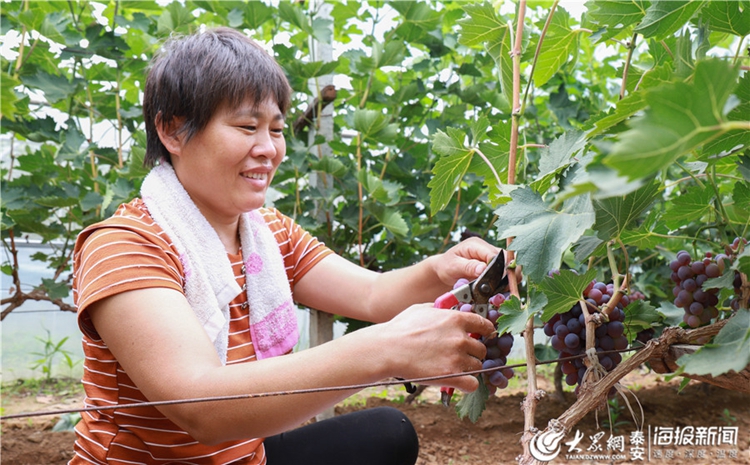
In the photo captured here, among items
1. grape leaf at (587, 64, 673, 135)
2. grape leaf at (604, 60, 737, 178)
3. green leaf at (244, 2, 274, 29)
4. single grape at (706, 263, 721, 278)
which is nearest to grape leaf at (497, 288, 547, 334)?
grape leaf at (587, 64, 673, 135)

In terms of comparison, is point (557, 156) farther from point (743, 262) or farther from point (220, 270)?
point (220, 270)

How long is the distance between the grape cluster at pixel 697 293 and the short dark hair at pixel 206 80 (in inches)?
32.3

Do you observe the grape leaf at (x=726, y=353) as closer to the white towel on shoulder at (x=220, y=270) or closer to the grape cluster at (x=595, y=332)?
the grape cluster at (x=595, y=332)

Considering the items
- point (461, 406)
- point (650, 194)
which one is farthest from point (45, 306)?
point (650, 194)

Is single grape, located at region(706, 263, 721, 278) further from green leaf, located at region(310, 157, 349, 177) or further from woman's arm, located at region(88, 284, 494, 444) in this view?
green leaf, located at region(310, 157, 349, 177)

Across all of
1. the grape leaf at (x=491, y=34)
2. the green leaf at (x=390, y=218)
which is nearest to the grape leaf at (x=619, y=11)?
the grape leaf at (x=491, y=34)

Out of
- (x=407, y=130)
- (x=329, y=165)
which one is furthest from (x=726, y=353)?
(x=407, y=130)

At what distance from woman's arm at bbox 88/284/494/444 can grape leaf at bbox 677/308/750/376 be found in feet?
1.04

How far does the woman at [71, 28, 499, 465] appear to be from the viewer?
94cm

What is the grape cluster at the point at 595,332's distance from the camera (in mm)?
987

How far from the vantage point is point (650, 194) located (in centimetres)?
87

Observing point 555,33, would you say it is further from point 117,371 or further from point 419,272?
point 117,371

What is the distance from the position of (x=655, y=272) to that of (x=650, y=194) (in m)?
1.74

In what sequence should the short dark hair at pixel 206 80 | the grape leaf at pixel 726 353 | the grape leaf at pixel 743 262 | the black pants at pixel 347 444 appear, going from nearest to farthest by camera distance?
the grape leaf at pixel 726 353 < the grape leaf at pixel 743 262 < the short dark hair at pixel 206 80 < the black pants at pixel 347 444
